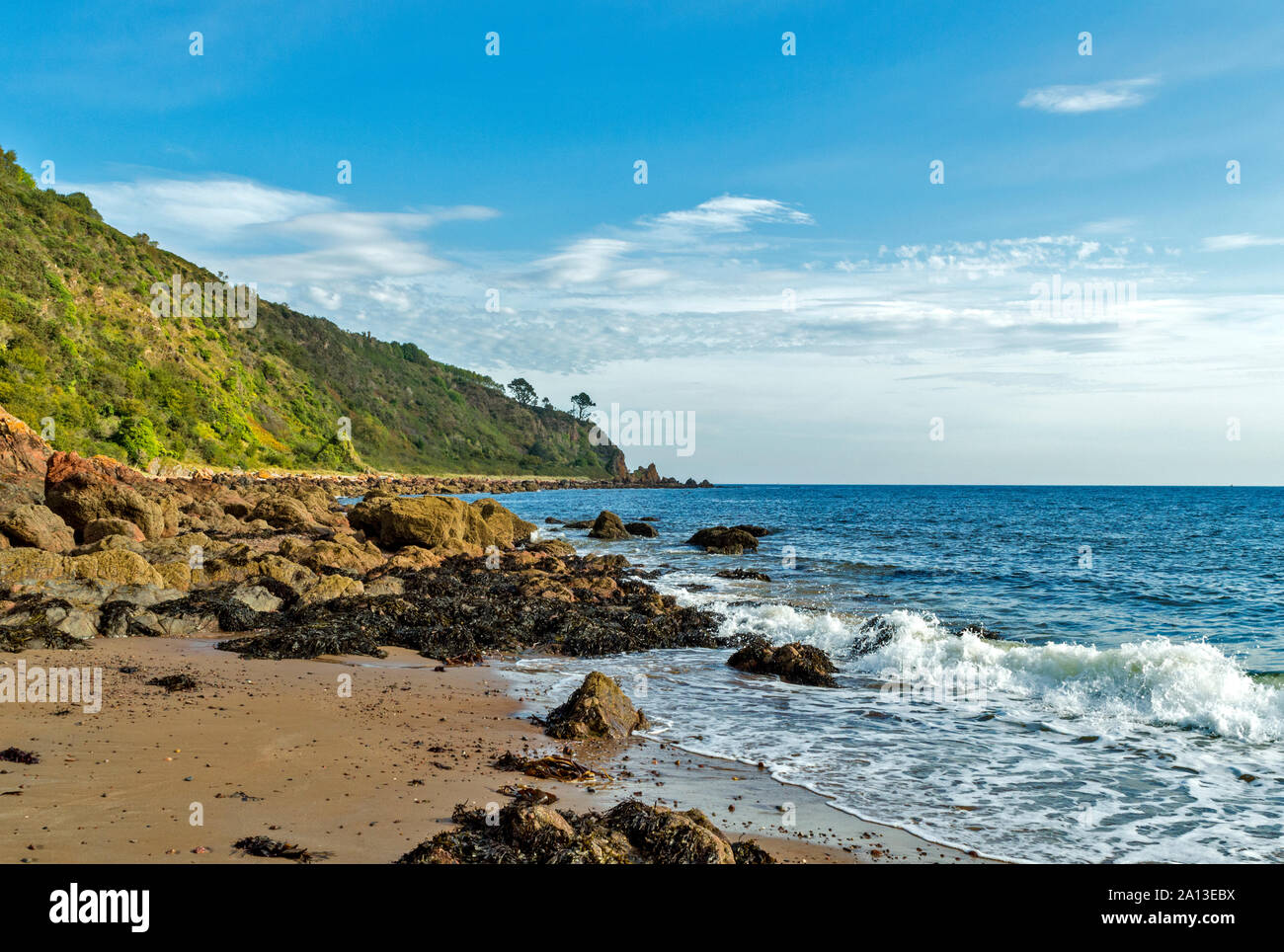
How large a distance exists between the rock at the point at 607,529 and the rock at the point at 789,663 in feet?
86.8

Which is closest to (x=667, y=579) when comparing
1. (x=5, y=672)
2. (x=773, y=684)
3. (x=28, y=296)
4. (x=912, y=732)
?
(x=773, y=684)

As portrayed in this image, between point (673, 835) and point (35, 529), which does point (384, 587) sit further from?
point (673, 835)

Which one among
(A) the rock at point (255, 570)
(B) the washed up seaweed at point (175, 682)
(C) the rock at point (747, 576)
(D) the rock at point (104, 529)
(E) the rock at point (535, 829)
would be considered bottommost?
(C) the rock at point (747, 576)

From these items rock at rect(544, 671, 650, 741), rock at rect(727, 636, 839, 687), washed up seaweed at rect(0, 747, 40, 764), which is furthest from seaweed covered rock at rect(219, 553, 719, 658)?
washed up seaweed at rect(0, 747, 40, 764)

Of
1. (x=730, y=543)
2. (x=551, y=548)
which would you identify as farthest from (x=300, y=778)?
(x=730, y=543)

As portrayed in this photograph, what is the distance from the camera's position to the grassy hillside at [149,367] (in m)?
45.4

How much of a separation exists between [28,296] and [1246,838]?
216 feet

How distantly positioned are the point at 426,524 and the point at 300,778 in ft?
62.8

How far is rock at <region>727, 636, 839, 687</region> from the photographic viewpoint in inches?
476

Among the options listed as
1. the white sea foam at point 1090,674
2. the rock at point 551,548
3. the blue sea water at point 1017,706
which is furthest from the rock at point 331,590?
the rock at point 551,548

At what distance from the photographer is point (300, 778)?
642cm

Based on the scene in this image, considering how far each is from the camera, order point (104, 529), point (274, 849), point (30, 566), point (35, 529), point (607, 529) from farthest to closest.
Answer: point (607, 529), point (104, 529), point (35, 529), point (30, 566), point (274, 849)

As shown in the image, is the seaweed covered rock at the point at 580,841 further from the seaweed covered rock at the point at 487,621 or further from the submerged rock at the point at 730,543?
the submerged rock at the point at 730,543
